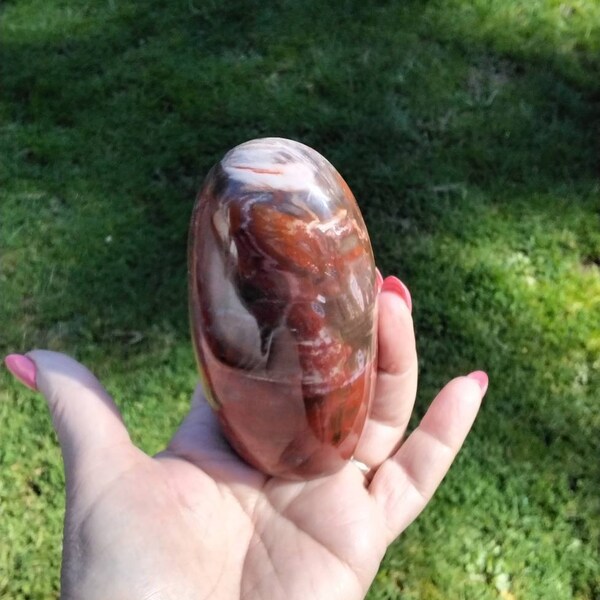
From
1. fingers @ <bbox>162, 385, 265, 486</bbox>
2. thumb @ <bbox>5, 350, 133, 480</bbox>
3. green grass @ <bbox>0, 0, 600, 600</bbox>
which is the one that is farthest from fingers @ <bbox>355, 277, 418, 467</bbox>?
thumb @ <bbox>5, 350, 133, 480</bbox>

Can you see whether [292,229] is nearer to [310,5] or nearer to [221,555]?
[221,555]

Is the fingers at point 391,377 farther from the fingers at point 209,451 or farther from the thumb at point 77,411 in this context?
the thumb at point 77,411

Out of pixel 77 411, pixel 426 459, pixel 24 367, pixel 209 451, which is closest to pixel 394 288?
pixel 426 459

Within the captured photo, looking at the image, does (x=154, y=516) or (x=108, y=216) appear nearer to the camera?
(x=154, y=516)

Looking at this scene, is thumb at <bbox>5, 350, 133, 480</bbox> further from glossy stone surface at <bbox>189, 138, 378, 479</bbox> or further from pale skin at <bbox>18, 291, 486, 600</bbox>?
glossy stone surface at <bbox>189, 138, 378, 479</bbox>

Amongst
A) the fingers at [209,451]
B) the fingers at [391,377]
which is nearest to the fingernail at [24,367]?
the fingers at [209,451]

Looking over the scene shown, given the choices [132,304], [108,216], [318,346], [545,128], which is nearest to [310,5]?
[545,128]
